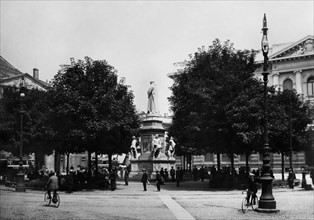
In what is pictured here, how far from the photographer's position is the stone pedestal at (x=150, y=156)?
129ft

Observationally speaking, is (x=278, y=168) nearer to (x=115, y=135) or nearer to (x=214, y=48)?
(x=214, y=48)

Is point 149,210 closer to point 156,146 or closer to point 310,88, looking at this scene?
point 156,146

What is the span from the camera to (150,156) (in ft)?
130

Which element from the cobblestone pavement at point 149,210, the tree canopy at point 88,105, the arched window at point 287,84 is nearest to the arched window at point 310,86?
the arched window at point 287,84

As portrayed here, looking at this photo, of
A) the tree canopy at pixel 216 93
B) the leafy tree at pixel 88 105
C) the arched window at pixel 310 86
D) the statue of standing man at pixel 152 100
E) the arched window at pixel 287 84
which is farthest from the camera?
the arched window at pixel 287 84

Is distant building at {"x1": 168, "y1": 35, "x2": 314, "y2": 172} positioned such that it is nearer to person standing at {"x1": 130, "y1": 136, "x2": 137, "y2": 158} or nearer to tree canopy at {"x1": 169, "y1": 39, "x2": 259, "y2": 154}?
person standing at {"x1": 130, "y1": 136, "x2": 137, "y2": 158}

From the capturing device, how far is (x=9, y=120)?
36688 millimetres

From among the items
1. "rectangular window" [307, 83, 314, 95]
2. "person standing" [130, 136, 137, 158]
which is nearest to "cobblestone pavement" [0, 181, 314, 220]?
"person standing" [130, 136, 137, 158]

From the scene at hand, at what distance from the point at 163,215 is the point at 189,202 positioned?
5079 millimetres

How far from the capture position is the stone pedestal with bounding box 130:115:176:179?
39.2m

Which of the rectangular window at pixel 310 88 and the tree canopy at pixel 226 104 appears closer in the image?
the tree canopy at pixel 226 104

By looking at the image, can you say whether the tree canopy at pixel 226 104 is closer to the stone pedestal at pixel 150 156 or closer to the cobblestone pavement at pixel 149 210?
the stone pedestal at pixel 150 156

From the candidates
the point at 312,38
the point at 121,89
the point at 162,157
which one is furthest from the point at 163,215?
the point at 312,38

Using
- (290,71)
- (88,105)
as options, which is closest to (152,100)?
(88,105)
